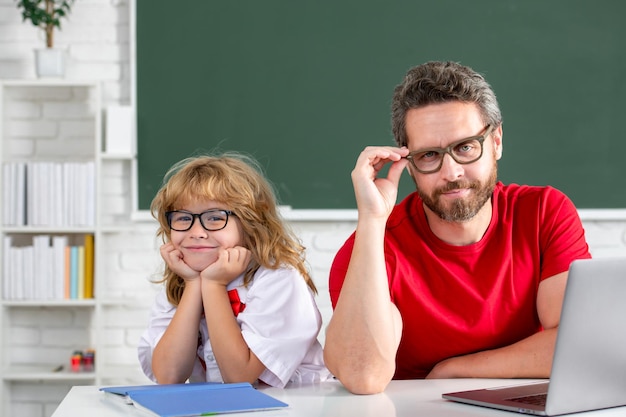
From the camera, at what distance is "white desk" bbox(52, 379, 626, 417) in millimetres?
1291

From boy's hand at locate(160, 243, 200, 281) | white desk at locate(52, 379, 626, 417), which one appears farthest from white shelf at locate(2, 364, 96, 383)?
white desk at locate(52, 379, 626, 417)

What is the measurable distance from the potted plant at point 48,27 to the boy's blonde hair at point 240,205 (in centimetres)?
141

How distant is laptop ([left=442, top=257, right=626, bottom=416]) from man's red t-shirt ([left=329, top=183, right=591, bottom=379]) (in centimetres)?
53

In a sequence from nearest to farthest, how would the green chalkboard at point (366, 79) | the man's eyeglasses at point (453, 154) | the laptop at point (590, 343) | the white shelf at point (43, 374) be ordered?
the laptop at point (590, 343) < the man's eyeglasses at point (453, 154) < the white shelf at point (43, 374) < the green chalkboard at point (366, 79)

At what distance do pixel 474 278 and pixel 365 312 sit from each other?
1.24 feet

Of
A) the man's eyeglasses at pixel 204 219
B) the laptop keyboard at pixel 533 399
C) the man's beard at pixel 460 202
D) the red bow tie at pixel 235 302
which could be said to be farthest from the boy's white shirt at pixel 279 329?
the laptop keyboard at pixel 533 399

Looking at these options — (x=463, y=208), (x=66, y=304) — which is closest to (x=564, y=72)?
(x=463, y=208)

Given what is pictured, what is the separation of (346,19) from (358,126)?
1.46ft

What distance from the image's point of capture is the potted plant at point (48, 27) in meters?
3.04

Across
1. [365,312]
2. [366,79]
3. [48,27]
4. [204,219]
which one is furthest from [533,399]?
[48,27]

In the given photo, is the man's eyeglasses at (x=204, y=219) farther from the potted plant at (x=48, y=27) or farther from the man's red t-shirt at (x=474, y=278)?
the potted plant at (x=48, y=27)

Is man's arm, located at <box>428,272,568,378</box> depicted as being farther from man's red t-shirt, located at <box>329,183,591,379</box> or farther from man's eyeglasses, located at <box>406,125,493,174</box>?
man's eyeglasses, located at <box>406,125,493,174</box>

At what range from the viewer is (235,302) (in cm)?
179

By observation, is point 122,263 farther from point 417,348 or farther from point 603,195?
point 603,195
